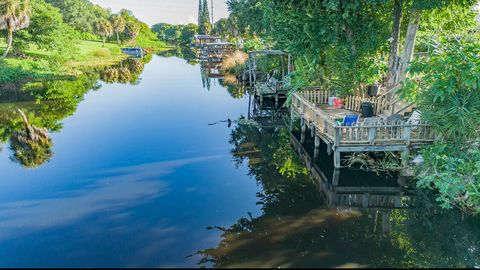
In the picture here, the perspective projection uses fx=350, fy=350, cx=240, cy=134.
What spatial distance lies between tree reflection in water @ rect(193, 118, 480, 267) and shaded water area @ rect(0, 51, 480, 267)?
0.11ft

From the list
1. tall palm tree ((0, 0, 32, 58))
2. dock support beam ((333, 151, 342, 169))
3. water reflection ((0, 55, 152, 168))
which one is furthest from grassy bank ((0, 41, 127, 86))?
dock support beam ((333, 151, 342, 169))

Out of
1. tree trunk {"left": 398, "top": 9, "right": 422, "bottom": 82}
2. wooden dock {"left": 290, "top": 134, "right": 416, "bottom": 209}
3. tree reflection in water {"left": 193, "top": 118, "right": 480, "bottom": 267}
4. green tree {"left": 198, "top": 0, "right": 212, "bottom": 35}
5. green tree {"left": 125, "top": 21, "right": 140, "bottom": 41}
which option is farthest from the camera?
green tree {"left": 198, "top": 0, "right": 212, "bottom": 35}

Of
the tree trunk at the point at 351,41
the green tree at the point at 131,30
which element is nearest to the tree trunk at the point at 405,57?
the tree trunk at the point at 351,41

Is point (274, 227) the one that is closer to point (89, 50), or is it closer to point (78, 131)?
point (78, 131)

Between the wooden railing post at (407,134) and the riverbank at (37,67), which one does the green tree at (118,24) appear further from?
the wooden railing post at (407,134)

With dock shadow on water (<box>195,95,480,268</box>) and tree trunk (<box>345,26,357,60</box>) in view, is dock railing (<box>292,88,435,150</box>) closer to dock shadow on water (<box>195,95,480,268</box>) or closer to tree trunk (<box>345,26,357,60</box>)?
dock shadow on water (<box>195,95,480,268</box>)

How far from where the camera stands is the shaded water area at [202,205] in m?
8.80

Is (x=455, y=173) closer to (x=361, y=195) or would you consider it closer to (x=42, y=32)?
(x=361, y=195)

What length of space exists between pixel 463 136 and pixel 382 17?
818 centimetres

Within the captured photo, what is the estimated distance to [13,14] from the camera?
34500 millimetres

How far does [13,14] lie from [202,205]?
113 ft

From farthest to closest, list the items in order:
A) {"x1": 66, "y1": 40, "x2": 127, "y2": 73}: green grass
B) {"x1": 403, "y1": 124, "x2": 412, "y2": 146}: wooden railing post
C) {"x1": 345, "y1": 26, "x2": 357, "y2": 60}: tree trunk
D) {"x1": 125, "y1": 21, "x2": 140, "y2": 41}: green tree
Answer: {"x1": 125, "y1": 21, "x2": 140, "y2": 41}: green tree, {"x1": 66, "y1": 40, "x2": 127, "y2": 73}: green grass, {"x1": 345, "y1": 26, "x2": 357, "y2": 60}: tree trunk, {"x1": 403, "y1": 124, "x2": 412, "y2": 146}: wooden railing post

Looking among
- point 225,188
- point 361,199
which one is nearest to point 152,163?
point 225,188

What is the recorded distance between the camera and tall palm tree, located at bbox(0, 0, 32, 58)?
111 ft
